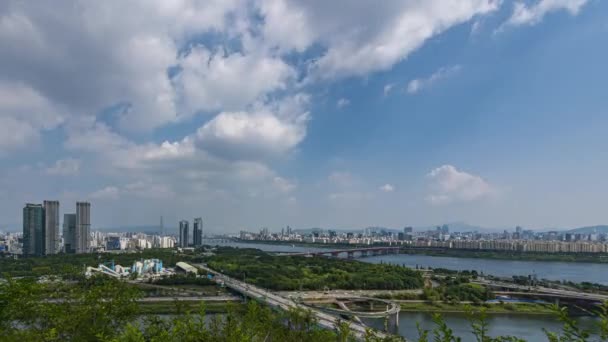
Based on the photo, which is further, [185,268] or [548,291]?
[185,268]

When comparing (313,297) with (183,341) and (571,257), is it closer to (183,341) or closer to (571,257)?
(183,341)

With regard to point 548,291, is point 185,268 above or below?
below

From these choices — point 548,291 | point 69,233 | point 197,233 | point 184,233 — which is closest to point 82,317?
point 548,291

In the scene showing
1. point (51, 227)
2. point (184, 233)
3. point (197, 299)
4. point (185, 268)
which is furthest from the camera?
point (184, 233)

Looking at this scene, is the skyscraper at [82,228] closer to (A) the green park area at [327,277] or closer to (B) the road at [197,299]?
(A) the green park area at [327,277]

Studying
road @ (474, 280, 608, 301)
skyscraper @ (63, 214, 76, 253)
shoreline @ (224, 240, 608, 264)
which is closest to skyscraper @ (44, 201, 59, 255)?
skyscraper @ (63, 214, 76, 253)

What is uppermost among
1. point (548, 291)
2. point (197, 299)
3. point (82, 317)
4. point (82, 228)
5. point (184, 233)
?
point (82, 317)

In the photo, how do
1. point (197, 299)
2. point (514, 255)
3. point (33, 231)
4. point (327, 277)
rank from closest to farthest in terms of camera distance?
point (197, 299)
point (327, 277)
point (33, 231)
point (514, 255)

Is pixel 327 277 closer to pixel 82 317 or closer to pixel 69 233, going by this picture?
pixel 82 317
